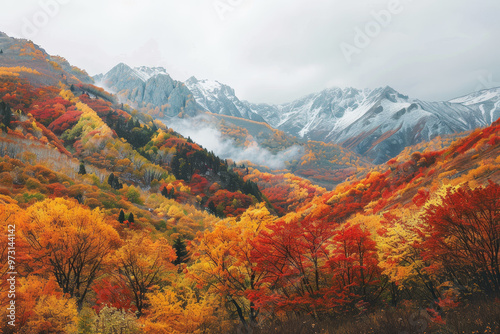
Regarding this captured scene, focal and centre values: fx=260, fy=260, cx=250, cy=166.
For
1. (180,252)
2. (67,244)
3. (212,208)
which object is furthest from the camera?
(212,208)

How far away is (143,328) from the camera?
61.4ft

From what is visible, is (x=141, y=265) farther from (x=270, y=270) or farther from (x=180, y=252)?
(x=180, y=252)

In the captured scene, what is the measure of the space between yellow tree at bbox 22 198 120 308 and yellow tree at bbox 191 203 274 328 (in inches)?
449

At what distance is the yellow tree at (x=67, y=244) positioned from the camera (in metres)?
24.5

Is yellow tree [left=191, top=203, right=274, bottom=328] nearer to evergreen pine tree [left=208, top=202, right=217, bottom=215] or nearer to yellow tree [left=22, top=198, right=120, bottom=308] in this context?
yellow tree [left=22, top=198, right=120, bottom=308]

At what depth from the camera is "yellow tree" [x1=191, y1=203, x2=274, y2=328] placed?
20.9 m

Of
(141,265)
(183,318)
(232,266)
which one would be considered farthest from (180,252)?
(232,266)

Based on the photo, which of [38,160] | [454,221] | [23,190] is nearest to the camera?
[454,221]

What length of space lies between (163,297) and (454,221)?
839 inches

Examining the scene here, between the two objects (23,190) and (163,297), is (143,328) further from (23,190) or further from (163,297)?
(23,190)

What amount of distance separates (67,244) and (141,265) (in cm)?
743

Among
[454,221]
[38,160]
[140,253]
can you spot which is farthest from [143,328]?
[38,160]

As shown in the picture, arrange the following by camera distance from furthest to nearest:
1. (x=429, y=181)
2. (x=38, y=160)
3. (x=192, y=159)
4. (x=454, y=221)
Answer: (x=192, y=159)
(x=38, y=160)
(x=429, y=181)
(x=454, y=221)

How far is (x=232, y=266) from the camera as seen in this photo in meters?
21.4
